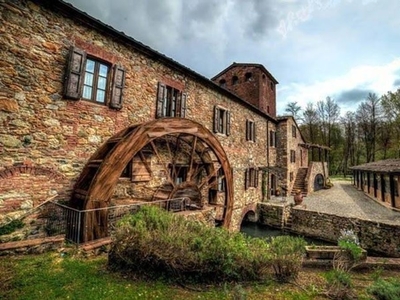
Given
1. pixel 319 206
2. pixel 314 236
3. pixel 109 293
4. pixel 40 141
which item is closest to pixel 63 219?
pixel 40 141

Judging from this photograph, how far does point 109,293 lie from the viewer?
2748 mm

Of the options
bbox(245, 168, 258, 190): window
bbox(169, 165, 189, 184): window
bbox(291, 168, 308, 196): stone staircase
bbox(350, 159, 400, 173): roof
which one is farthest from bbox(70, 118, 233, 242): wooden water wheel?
bbox(291, 168, 308, 196): stone staircase

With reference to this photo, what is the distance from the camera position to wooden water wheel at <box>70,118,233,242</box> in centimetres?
459

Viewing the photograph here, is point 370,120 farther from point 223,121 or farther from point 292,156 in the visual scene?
point 223,121

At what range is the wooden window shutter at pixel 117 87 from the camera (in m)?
5.54

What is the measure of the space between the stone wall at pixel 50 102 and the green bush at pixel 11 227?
26cm

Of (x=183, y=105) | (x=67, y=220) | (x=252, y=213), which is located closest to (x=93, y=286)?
(x=67, y=220)

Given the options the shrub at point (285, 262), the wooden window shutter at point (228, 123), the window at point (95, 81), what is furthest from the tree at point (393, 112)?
the window at point (95, 81)

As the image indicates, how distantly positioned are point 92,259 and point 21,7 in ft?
16.0

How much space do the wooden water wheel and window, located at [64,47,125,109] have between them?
987mm

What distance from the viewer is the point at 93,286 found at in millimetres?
2891

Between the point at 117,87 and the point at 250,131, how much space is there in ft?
27.2

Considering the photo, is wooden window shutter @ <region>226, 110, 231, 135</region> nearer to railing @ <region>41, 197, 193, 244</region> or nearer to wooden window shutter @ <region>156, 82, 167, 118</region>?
wooden window shutter @ <region>156, 82, 167, 118</region>

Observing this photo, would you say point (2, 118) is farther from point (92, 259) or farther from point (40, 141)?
point (92, 259)
